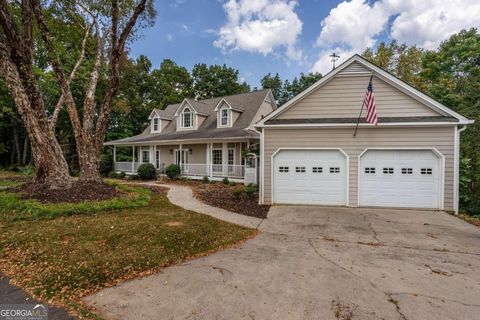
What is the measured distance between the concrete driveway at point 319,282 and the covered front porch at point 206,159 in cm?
867

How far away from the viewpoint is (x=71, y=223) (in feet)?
20.8

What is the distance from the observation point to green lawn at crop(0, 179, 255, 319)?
3.48 meters

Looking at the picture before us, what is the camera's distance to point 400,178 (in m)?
8.71

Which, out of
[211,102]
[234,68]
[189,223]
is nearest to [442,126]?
[189,223]

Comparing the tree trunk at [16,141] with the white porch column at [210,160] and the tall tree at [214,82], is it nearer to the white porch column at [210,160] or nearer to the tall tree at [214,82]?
the tall tree at [214,82]

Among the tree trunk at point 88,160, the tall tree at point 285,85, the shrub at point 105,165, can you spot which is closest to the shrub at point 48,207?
the tree trunk at point 88,160

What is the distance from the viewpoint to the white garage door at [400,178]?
27.9ft

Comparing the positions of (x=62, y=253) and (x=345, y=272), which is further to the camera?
(x=62, y=253)

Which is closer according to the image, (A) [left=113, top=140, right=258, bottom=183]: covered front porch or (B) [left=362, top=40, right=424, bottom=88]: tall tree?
(A) [left=113, top=140, right=258, bottom=183]: covered front porch

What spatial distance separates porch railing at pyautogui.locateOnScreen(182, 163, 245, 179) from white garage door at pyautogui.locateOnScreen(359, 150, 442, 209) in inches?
306

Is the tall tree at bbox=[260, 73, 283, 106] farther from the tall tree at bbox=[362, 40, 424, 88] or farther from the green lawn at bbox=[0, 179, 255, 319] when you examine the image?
the green lawn at bbox=[0, 179, 255, 319]

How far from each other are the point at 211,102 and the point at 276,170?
1462 centimetres

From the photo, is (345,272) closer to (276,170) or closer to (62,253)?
(62,253)

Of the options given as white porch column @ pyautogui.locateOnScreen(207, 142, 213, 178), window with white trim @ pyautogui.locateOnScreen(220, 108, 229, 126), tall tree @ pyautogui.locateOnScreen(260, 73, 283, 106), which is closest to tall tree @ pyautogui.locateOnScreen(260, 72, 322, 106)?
tall tree @ pyautogui.locateOnScreen(260, 73, 283, 106)
